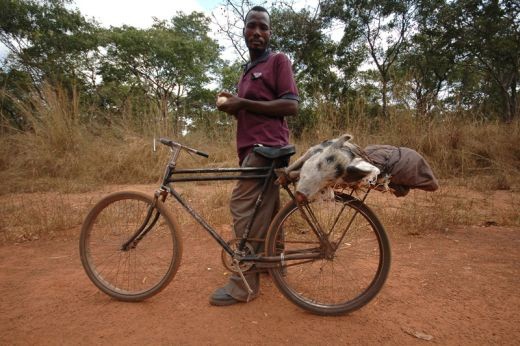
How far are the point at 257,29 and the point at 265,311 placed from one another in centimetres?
184

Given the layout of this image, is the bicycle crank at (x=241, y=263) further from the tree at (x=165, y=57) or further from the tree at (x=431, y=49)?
the tree at (x=165, y=57)

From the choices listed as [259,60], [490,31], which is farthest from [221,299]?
[490,31]

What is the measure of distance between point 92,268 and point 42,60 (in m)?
15.1

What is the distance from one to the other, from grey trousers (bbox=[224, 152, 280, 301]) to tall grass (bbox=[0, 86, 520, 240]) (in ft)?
5.16

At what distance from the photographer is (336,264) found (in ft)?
9.32

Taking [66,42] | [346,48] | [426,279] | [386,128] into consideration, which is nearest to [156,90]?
[66,42]

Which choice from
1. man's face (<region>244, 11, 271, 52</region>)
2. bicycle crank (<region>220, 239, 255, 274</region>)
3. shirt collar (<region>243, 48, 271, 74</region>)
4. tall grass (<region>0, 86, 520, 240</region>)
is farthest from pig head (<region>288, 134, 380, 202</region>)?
tall grass (<region>0, 86, 520, 240</region>)

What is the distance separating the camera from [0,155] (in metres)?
6.42

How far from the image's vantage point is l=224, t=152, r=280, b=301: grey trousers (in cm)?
226

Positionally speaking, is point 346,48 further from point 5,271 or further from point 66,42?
point 5,271

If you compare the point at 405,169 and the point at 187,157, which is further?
the point at 187,157

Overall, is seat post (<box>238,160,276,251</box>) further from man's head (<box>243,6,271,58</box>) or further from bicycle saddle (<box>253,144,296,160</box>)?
man's head (<box>243,6,271,58</box>)

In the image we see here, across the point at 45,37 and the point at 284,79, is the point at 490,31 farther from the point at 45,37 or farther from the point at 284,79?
the point at 45,37

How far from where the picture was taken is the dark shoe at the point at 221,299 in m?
2.26
